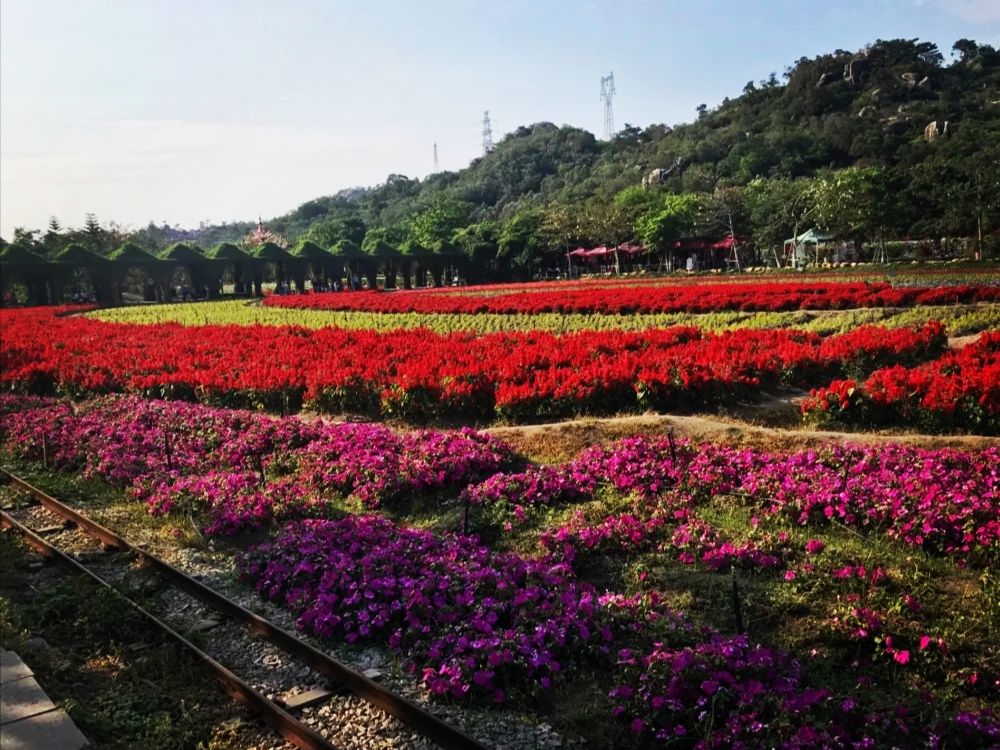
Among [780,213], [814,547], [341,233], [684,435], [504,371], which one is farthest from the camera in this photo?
[341,233]

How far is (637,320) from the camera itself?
2048cm

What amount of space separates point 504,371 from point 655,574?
5.82 m

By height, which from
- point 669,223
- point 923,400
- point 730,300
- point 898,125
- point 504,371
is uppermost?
point 898,125

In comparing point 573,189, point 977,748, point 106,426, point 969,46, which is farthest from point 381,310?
point 969,46

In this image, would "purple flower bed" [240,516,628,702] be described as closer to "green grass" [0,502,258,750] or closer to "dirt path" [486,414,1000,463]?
"green grass" [0,502,258,750]

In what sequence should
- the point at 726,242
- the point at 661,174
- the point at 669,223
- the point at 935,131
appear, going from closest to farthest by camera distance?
1. the point at 669,223
2. the point at 726,242
3. the point at 935,131
4. the point at 661,174

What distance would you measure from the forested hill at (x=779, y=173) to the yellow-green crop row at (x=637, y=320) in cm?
2311

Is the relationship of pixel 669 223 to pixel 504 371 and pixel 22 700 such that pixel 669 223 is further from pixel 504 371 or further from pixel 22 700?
pixel 22 700

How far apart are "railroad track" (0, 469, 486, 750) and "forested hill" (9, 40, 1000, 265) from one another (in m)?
38.4

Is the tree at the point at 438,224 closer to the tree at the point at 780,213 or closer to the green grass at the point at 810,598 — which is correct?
the tree at the point at 780,213

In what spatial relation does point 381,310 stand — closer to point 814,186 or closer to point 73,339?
point 73,339

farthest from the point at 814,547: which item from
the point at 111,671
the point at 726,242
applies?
the point at 726,242

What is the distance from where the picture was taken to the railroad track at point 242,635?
4312 mm

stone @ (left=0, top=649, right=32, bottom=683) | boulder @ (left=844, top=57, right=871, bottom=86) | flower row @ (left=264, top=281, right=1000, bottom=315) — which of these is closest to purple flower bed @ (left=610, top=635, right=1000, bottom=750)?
stone @ (left=0, top=649, right=32, bottom=683)
